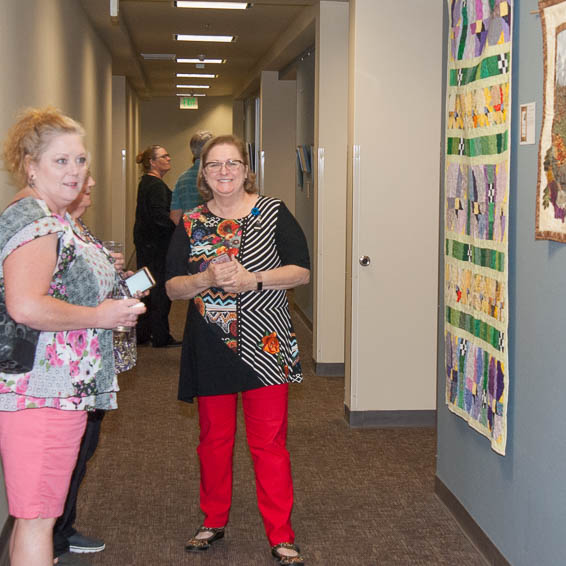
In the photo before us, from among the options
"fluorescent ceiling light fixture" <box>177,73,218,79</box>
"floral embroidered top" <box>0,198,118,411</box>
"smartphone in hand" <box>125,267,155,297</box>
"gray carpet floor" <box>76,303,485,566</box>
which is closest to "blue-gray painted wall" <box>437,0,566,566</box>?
"gray carpet floor" <box>76,303,485,566</box>

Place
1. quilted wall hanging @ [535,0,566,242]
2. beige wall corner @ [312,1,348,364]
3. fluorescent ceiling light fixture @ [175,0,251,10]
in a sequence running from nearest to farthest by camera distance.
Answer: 1. quilted wall hanging @ [535,0,566,242]
2. beige wall corner @ [312,1,348,364]
3. fluorescent ceiling light fixture @ [175,0,251,10]

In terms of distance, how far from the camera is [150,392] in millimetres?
6090

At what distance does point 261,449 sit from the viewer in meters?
3.15

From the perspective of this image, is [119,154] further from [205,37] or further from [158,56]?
[205,37]

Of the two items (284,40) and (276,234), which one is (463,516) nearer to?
(276,234)

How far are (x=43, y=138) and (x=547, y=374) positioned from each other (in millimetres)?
1707

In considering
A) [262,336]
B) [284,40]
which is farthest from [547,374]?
[284,40]

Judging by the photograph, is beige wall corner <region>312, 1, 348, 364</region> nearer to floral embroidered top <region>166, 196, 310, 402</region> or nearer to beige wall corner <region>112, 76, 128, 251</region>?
floral embroidered top <region>166, 196, 310, 402</region>

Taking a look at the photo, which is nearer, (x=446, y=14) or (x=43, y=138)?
(x=43, y=138)

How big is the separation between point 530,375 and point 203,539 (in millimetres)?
1478

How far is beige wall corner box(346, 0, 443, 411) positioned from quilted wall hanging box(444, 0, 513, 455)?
1397mm

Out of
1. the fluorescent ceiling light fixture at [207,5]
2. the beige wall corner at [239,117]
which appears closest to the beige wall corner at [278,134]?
the fluorescent ceiling light fixture at [207,5]

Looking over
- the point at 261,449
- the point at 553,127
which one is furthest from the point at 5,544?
the point at 553,127

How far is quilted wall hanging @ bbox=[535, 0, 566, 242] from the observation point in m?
2.46
